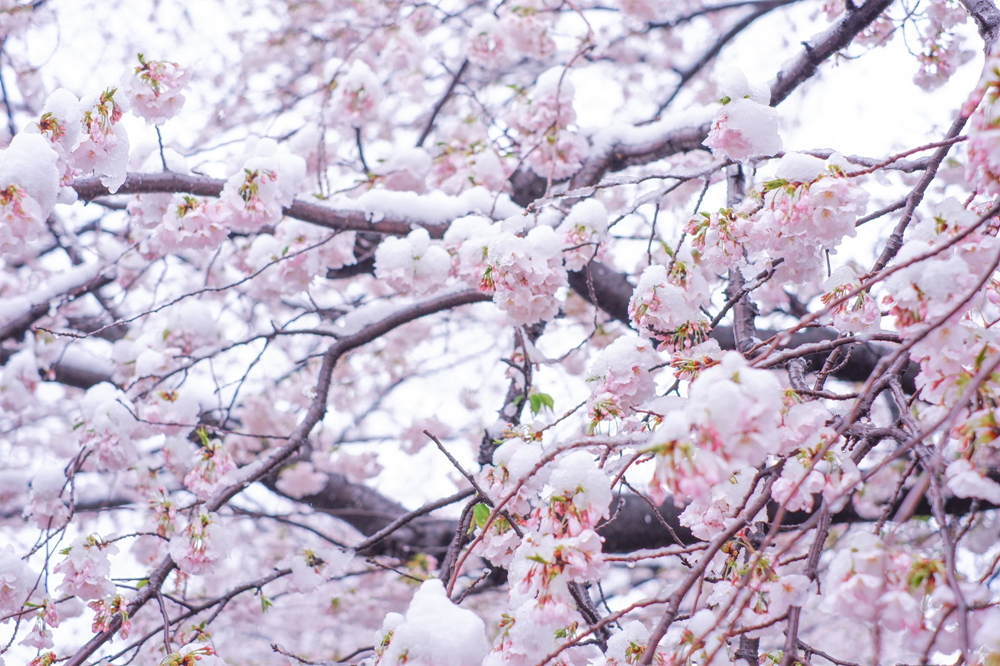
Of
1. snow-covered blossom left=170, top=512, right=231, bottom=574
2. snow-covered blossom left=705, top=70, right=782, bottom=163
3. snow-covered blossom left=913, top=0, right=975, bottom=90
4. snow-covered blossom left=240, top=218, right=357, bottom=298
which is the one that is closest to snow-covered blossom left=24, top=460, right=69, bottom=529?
snow-covered blossom left=170, top=512, right=231, bottom=574

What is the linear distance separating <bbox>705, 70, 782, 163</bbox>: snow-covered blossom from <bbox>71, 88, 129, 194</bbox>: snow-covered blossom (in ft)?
4.32

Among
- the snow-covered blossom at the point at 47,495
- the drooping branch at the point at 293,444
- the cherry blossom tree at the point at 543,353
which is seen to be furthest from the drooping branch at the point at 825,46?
the snow-covered blossom at the point at 47,495

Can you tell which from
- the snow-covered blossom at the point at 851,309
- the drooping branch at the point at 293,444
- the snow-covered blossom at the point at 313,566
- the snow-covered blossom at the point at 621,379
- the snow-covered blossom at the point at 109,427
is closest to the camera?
the snow-covered blossom at the point at 851,309

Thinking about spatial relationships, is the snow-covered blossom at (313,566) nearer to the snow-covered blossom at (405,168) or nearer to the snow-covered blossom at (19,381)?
the snow-covered blossom at (405,168)

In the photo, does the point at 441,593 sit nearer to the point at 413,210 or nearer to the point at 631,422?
the point at 631,422

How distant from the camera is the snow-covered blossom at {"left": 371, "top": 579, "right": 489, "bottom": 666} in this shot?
86 centimetres

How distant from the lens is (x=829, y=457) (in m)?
0.93

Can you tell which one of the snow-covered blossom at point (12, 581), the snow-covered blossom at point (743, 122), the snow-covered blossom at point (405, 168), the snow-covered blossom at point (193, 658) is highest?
the snow-covered blossom at point (405, 168)

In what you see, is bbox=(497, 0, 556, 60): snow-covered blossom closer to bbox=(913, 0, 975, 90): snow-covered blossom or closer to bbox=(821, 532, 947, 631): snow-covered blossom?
bbox=(913, 0, 975, 90): snow-covered blossom

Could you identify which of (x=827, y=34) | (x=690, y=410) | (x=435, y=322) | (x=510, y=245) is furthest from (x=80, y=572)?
(x=435, y=322)

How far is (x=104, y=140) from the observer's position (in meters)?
1.45

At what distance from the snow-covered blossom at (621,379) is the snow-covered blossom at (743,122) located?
1.47 feet

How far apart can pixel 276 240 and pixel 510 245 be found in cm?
153

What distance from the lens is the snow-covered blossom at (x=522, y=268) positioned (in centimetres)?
139
